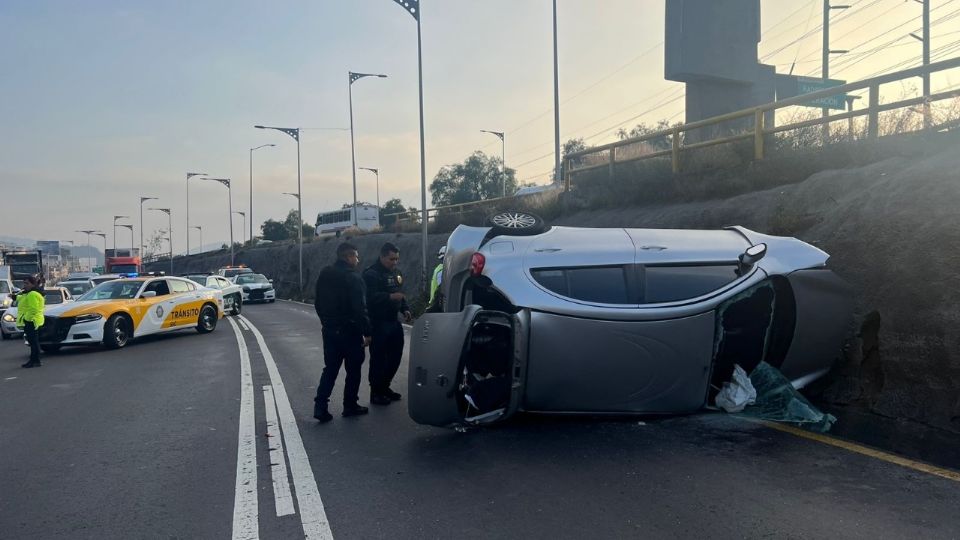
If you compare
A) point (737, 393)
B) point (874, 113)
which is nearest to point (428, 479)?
point (737, 393)

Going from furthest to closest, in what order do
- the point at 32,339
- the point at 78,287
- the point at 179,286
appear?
1. the point at 78,287
2. the point at 179,286
3. the point at 32,339

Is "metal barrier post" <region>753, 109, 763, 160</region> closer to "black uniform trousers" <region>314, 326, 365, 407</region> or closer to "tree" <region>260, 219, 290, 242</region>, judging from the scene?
"black uniform trousers" <region>314, 326, 365, 407</region>

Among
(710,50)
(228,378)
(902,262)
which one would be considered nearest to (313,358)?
(228,378)

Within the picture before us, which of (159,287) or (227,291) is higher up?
(159,287)

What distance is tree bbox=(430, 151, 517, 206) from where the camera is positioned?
7931cm

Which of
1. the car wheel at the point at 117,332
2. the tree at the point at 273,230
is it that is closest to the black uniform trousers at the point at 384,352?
the car wheel at the point at 117,332


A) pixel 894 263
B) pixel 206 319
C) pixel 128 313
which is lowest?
pixel 206 319

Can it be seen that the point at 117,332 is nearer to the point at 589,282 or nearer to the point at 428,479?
the point at 428,479

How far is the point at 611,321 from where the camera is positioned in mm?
5672

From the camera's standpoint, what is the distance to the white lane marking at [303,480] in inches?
166

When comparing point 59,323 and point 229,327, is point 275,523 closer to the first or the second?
point 59,323

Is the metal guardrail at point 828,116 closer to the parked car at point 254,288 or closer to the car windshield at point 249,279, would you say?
the parked car at point 254,288

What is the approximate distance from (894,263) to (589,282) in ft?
12.7

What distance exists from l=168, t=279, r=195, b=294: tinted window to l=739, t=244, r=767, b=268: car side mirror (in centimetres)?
1407
